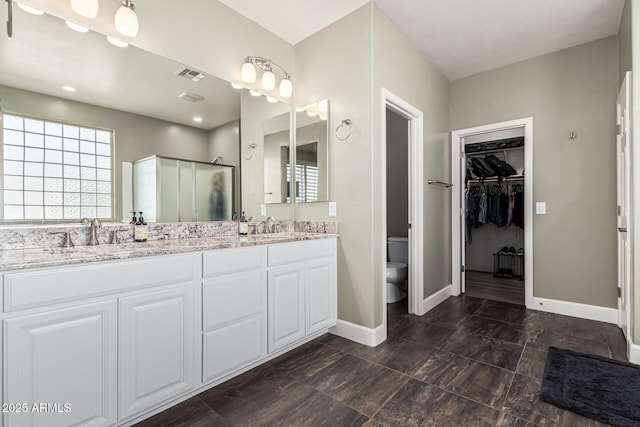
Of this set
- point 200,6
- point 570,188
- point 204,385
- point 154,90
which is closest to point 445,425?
point 204,385

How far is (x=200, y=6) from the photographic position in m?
2.22

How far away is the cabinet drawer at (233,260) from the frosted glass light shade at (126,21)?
1.41m

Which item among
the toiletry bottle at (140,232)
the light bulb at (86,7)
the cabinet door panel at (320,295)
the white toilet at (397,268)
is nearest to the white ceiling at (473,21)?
the light bulb at (86,7)

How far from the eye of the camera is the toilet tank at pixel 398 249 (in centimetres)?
373

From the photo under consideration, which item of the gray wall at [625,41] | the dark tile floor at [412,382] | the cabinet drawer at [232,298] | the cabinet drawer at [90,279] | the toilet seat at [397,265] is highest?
the gray wall at [625,41]

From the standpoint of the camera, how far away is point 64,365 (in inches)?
47.3

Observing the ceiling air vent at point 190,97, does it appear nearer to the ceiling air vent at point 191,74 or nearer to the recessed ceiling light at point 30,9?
the ceiling air vent at point 191,74

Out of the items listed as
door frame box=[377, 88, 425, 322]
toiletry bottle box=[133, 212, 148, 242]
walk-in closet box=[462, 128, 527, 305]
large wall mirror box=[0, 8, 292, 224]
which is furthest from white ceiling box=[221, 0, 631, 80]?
toiletry bottle box=[133, 212, 148, 242]

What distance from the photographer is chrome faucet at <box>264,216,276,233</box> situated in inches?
108

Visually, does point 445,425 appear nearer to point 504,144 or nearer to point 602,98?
point 602,98

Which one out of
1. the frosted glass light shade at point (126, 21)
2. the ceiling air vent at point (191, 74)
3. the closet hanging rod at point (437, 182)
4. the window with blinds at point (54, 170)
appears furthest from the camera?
the closet hanging rod at point (437, 182)

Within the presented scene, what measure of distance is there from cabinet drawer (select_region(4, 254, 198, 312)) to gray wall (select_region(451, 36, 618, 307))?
3.47m

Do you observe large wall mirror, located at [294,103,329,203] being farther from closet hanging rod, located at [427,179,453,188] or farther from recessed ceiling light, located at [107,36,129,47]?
recessed ceiling light, located at [107,36,129,47]

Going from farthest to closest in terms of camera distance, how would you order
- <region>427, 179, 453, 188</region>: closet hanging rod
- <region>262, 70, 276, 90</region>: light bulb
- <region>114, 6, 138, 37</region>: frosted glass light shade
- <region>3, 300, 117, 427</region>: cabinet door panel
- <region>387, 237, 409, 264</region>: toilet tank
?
1. <region>387, 237, 409, 264</region>: toilet tank
2. <region>427, 179, 453, 188</region>: closet hanging rod
3. <region>262, 70, 276, 90</region>: light bulb
4. <region>114, 6, 138, 37</region>: frosted glass light shade
5. <region>3, 300, 117, 427</region>: cabinet door panel
